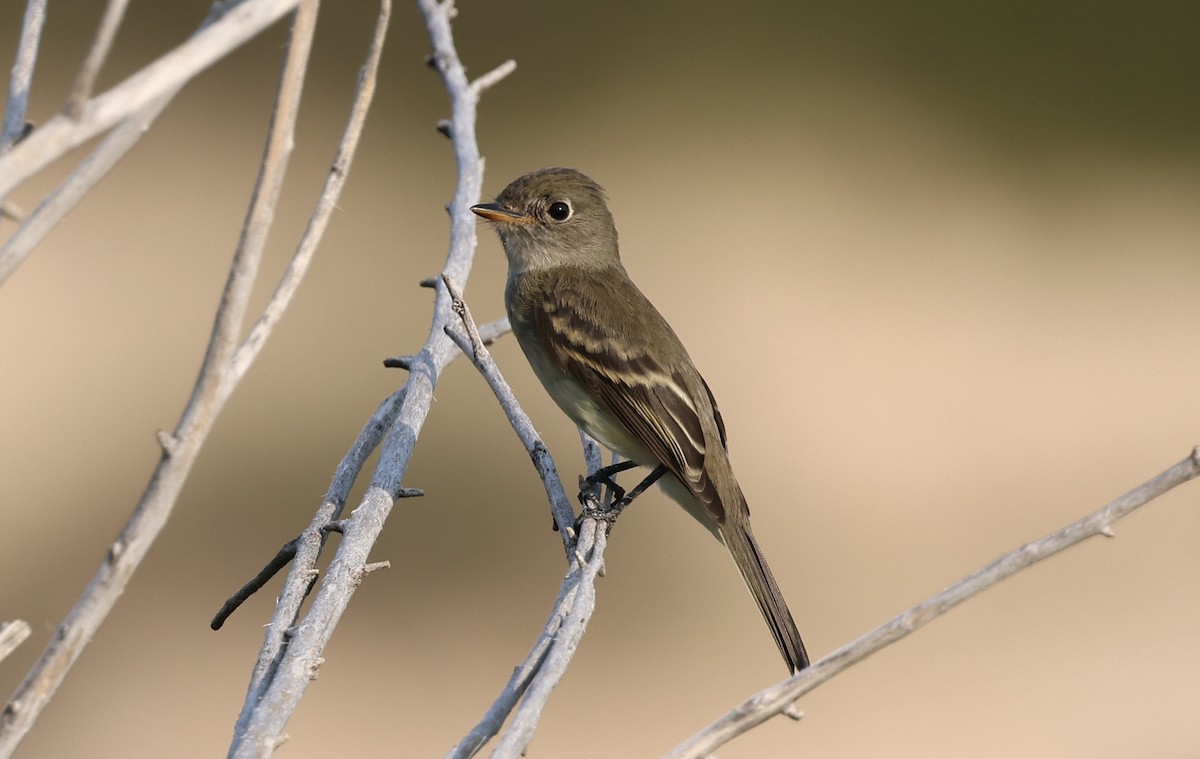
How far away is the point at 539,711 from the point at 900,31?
5.03 meters

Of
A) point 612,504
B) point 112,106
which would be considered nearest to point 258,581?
point 612,504

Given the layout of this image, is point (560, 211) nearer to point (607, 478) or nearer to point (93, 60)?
point (607, 478)

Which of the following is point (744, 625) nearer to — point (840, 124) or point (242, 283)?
point (840, 124)

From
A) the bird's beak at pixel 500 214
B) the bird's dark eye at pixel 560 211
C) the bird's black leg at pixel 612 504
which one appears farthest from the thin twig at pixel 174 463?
the bird's dark eye at pixel 560 211

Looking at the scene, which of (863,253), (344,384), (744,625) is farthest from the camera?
(863,253)

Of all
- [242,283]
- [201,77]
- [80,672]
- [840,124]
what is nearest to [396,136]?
[201,77]

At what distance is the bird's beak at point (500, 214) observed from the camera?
316cm

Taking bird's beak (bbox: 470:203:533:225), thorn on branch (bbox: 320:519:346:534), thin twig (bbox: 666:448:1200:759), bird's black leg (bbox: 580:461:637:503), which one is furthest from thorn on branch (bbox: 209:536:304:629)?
bird's beak (bbox: 470:203:533:225)

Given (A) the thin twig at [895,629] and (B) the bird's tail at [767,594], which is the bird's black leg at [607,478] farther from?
(A) the thin twig at [895,629]

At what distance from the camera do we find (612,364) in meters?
3.03

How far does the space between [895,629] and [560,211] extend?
7.54 ft

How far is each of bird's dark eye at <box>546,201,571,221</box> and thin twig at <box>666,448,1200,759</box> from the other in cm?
225

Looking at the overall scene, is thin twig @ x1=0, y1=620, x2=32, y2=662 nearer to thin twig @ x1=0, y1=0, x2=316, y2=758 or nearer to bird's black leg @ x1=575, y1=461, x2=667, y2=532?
thin twig @ x1=0, y1=0, x2=316, y2=758

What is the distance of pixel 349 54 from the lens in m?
5.76
